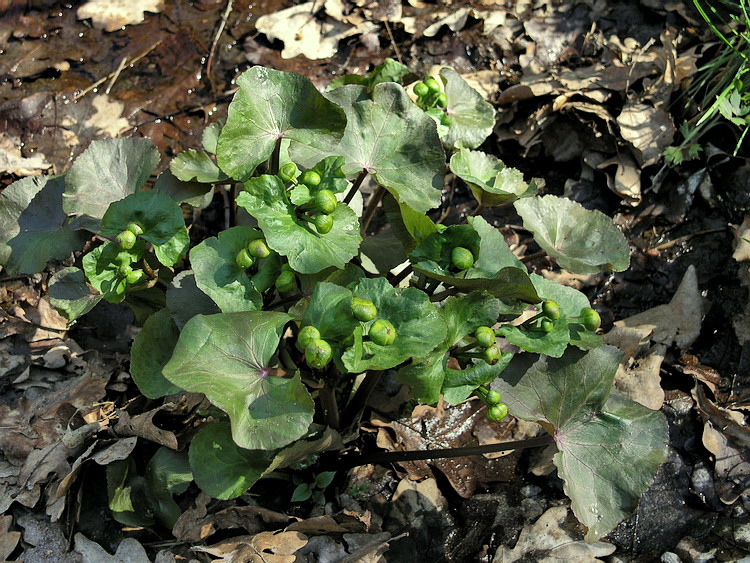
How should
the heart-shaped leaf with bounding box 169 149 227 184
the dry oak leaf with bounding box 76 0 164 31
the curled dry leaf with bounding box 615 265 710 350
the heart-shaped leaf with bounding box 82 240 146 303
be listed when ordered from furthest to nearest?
the dry oak leaf with bounding box 76 0 164 31 < the curled dry leaf with bounding box 615 265 710 350 < the heart-shaped leaf with bounding box 169 149 227 184 < the heart-shaped leaf with bounding box 82 240 146 303

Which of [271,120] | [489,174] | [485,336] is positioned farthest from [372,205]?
[485,336]

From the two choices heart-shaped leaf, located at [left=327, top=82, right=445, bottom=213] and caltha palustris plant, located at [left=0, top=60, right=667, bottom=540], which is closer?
caltha palustris plant, located at [left=0, top=60, right=667, bottom=540]

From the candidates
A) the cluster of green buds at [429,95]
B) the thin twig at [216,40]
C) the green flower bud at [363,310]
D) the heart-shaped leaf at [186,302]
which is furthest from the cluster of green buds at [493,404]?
the thin twig at [216,40]

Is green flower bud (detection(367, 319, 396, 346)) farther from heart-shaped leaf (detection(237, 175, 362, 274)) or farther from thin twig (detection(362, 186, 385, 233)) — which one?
thin twig (detection(362, 186, 385, 233))

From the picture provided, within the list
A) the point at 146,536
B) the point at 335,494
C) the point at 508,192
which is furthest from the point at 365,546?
the point at 508,192

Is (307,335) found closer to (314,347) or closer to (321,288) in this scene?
(314,347)

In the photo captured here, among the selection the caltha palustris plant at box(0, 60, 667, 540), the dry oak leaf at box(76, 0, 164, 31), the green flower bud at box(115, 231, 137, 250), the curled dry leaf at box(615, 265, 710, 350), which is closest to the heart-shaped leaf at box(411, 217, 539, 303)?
the caltha palustris plant at box(0, 60, 667, 540)

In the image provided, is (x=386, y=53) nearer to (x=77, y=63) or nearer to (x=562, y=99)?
(x=562, y=99)
